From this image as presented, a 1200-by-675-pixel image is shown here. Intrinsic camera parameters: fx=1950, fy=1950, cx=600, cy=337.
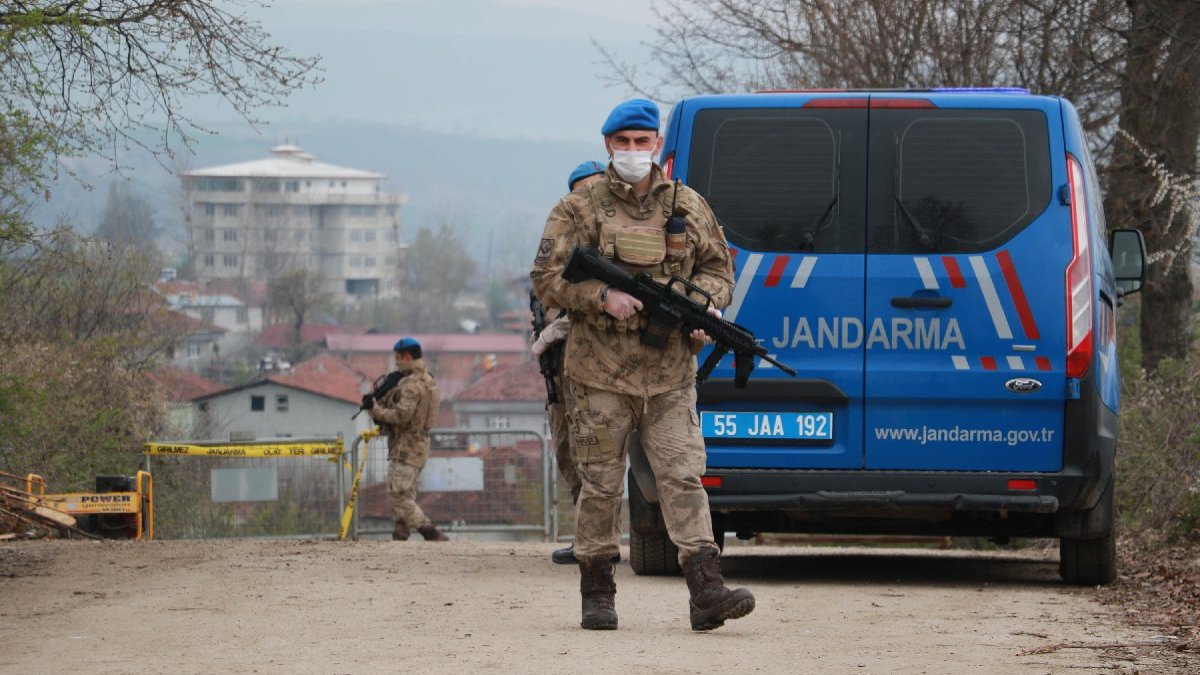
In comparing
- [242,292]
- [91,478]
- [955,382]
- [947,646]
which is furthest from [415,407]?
[242,292]

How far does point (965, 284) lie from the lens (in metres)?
8.89

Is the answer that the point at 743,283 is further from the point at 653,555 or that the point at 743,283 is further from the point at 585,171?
the point at 653,555

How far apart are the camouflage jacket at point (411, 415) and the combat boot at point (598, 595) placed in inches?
358

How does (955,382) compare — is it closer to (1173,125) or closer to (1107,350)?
(1107,350)

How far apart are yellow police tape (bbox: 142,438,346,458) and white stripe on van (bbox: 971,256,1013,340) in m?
8.31

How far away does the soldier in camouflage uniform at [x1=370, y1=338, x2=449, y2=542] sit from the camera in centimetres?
1655

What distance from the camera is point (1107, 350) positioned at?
31.0 feet

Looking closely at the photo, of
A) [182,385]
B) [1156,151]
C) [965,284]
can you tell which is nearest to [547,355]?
[965,284]

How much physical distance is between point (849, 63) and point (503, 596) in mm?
15159

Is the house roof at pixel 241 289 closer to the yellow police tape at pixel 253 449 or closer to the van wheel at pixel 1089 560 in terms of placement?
the yellow police tape at pixel 253 449

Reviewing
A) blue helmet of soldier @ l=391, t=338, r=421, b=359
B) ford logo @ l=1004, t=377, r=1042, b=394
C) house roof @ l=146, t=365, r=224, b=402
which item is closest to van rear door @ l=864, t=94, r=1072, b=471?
ford logo @ l=1004, t=377, r=1042, b=394

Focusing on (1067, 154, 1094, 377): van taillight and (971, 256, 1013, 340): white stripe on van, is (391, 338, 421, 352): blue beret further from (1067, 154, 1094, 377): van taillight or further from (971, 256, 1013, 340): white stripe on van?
(1067, 154, 1094, 377): van taillight

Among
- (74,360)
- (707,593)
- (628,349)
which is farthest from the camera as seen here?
(74,360)

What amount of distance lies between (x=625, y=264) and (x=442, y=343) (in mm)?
135376
